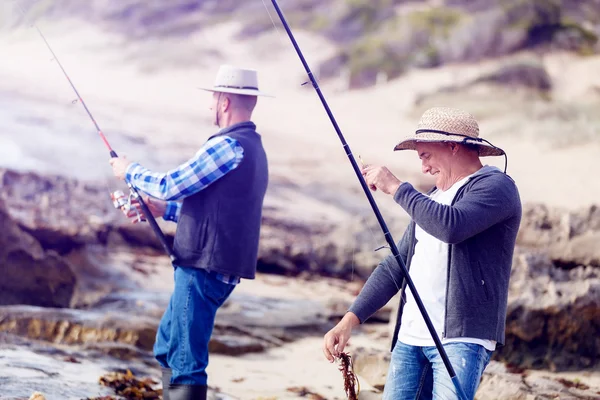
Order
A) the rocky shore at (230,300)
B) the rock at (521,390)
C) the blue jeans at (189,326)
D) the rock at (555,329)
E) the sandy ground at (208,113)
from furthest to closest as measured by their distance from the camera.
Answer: the sandy ground at (208,113)
the rock at (555,329)
the rocky shore at (230,300)
the rock at (521,390)
the blue jeans at (189,326)

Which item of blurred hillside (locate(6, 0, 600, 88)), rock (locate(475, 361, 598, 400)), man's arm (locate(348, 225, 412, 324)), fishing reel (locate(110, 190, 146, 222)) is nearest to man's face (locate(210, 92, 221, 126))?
fishing reel (locate(110, 190, 146, 222))

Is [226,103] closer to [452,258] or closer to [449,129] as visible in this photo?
[449,129]

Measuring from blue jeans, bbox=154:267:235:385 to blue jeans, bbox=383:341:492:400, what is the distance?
102cm

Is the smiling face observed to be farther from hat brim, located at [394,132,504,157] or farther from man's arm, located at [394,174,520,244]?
man's arm, located at [394,174,520,244]

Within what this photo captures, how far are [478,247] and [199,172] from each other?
137cm

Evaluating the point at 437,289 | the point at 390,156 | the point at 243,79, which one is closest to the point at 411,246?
the point at 437,289

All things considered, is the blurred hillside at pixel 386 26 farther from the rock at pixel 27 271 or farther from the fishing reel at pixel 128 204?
the fishing reel at pixel 128 204

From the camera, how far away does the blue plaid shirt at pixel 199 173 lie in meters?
3.41

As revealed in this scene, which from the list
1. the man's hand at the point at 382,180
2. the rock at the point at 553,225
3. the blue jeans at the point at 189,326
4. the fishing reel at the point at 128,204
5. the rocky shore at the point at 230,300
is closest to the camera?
the man's hand at the point at 382,180

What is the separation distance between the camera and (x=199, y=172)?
3.40 meters

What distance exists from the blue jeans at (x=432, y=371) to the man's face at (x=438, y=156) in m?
0.52

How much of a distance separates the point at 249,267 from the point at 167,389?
0.60 m

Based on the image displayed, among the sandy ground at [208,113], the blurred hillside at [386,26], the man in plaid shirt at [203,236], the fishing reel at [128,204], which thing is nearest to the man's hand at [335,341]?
the man in plaid shirt at [203,236]

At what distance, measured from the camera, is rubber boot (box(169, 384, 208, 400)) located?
338cm
